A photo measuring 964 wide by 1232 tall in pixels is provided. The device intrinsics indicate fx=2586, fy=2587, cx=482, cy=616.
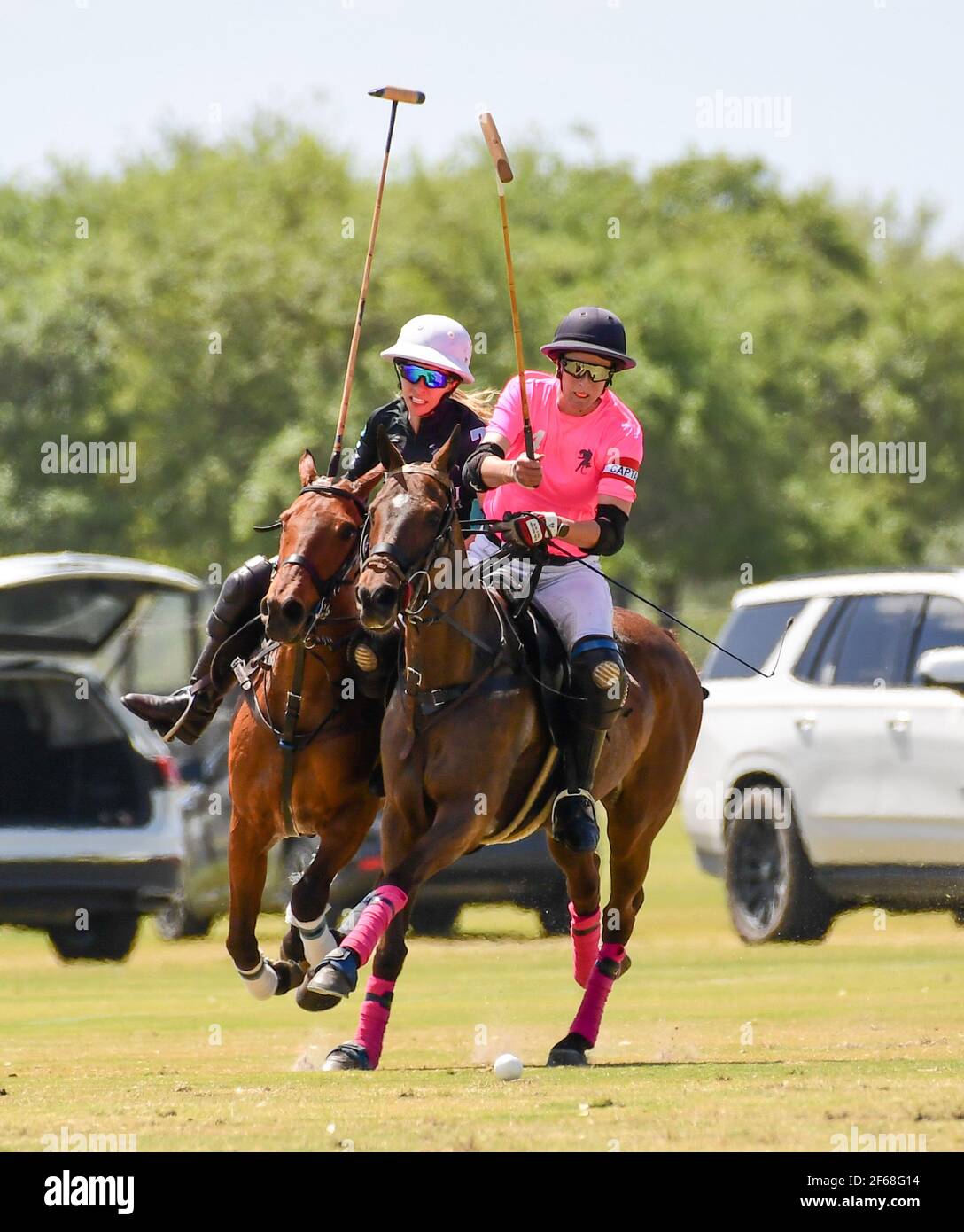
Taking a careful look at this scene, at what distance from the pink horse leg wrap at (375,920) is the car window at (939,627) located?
764 centimetres

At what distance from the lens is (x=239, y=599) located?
12.2 meters

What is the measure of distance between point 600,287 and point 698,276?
920cm

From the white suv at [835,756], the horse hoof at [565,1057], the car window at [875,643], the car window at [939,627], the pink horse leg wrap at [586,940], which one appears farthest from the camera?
the car window at [875,643]

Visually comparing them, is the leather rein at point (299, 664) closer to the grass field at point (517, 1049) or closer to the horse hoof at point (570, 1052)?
the grass field at point (517, 1049)

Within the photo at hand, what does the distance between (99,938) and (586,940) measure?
7.91 meters

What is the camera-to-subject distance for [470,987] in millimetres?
16359

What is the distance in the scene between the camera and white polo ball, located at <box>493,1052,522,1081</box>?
35.6 feet

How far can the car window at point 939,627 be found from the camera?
56.4 ft

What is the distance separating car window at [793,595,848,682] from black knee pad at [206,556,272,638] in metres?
6.72

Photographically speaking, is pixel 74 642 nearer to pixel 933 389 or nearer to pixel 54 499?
pixel 54 499

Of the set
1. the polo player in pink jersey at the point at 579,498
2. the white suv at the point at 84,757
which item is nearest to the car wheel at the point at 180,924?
the white suv at the point at 84,757

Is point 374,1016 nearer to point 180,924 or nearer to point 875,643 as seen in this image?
point 875,643

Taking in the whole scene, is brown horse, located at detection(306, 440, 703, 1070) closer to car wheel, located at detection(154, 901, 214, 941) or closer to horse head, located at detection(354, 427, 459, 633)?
horse head, located at detection(354, 427, 459, 633)

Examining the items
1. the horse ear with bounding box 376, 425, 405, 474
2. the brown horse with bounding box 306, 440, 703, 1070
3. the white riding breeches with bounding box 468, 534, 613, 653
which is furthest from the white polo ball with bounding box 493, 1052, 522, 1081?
the horse ear with bounding box 376, 425, 405, 474
